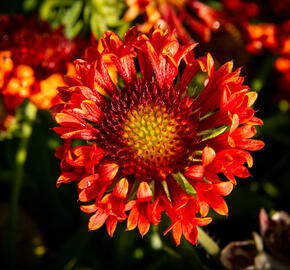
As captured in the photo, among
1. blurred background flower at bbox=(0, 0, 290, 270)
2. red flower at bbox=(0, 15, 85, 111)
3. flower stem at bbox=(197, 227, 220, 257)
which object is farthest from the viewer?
blurred background flower at bbox=(0, 0, 290, 270)

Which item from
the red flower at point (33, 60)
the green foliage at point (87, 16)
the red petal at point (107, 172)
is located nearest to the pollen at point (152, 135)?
the red petal at point (107, 172)

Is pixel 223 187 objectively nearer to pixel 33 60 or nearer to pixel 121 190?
pixel 121 190

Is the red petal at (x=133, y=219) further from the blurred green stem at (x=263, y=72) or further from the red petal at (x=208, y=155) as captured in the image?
the blurred green stem at (x=263, y=72)

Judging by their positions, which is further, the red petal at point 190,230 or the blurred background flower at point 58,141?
the blurred background flower at point 58,141

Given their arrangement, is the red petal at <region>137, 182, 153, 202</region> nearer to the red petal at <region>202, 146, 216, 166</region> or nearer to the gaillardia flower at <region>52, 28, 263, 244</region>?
the gaillardia flower at <region>52, 28, 263, 244</region>

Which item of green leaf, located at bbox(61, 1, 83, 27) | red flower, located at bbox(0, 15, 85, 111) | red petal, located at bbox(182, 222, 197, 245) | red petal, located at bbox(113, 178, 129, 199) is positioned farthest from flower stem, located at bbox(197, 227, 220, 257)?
green leaf, located at bbox(61, 1, 83, 27)

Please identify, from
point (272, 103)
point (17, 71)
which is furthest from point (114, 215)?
point (272, 103)
